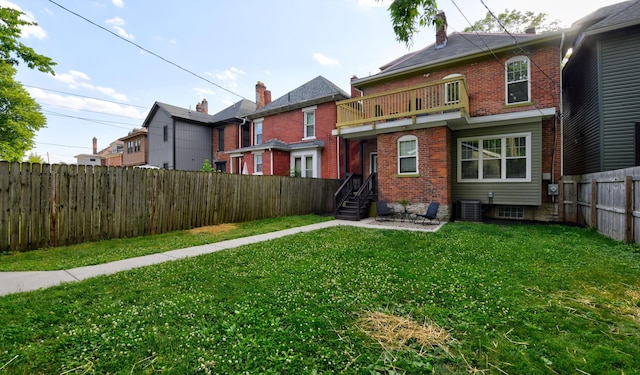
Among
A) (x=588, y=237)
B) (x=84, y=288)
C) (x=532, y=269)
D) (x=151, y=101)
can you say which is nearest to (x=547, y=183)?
(x=588, y=237)

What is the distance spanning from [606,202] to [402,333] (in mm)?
7750

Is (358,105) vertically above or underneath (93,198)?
above

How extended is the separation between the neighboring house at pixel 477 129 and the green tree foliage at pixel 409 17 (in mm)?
5064

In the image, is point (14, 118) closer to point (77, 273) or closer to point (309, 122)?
point (309, 122)

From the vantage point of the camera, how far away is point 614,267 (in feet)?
14.1

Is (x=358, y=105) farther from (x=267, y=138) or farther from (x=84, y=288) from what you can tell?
(x=84, y=288)

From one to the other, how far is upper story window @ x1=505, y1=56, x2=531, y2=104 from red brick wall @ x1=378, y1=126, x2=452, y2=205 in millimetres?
2626

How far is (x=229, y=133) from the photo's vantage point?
70.2 ft

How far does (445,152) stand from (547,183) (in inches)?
148

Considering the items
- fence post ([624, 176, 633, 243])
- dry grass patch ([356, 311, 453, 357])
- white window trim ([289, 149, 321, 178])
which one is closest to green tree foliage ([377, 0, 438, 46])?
dry grass patch ([356, 311, 453, 357])

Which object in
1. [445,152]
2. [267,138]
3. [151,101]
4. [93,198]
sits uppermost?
[151,101]

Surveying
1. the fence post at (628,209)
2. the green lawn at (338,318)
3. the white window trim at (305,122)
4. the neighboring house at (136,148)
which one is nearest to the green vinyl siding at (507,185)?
the fence post at (628,209)

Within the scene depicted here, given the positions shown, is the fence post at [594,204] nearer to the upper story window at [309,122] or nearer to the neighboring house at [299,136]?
the neighboring house at [299,136]

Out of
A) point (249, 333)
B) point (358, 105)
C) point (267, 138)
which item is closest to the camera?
point (249, 333)
